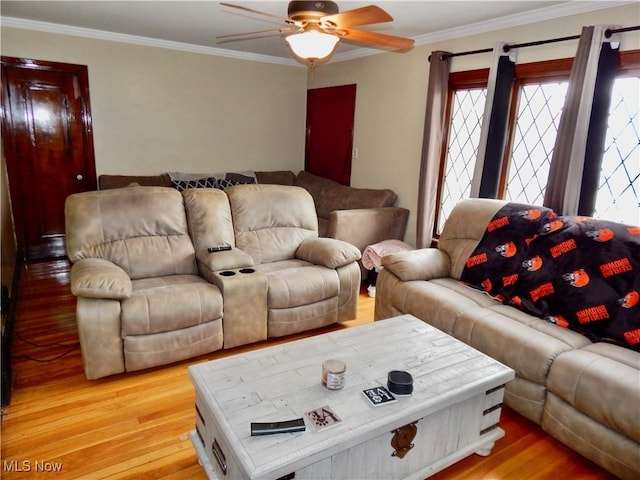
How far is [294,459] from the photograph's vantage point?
125 cm

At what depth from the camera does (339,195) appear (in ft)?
15.2

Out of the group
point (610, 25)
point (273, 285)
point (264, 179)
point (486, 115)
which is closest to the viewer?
point (610, 25)

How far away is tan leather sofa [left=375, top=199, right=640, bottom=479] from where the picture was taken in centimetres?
169

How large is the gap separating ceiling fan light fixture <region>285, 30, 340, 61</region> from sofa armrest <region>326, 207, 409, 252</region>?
1843mm

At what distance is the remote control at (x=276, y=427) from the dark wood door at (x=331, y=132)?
381 cm

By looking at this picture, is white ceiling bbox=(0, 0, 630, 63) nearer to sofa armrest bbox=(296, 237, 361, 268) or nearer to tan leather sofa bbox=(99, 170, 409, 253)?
tan leather sofa bbox=(99, 170, 409, 253)

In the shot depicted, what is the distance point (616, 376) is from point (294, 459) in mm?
1402

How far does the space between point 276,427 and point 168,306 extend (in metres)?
1.25

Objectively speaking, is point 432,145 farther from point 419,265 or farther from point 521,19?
point 419,265

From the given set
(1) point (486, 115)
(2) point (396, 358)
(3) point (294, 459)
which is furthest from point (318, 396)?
(1) point (486, 115)

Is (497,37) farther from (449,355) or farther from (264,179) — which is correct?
(264,179)

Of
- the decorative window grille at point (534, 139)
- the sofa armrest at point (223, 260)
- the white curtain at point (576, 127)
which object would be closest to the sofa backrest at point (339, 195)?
the decorative window grille at point (534, 139)

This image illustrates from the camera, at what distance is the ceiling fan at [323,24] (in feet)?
6.03

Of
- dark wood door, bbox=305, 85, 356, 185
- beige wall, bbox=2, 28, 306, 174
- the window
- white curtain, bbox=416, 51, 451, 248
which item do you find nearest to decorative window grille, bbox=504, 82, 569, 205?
the window
